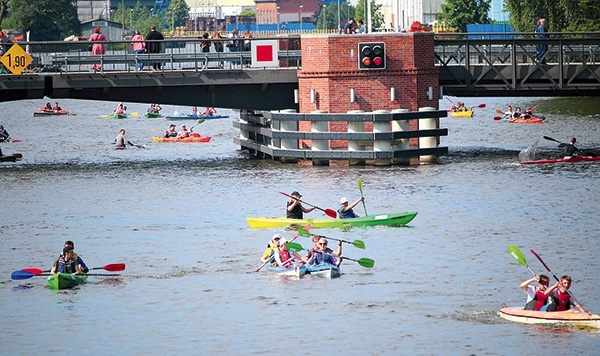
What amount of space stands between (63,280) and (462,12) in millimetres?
109371

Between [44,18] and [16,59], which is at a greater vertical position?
[44,18]

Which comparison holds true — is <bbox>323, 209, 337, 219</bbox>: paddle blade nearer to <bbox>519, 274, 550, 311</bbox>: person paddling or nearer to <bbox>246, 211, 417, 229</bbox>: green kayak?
<bbox>246, 211, 417, 229</bbox>: green kayak

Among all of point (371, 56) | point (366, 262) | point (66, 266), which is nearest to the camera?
point (66, 266)

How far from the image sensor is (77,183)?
172ft

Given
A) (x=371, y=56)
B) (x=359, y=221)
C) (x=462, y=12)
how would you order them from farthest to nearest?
(x=462, y=12)
(x=371, y=56)
(x=359, y=221)

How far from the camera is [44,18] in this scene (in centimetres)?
15925

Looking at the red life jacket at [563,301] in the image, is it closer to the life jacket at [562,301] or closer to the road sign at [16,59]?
the life jacket at [562,301]

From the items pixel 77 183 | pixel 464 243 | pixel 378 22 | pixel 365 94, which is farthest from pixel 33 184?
pixel 378 22

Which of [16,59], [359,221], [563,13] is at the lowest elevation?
[359,221]

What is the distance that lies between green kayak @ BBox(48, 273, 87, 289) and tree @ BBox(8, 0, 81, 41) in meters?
127

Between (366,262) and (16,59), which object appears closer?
(366,262)

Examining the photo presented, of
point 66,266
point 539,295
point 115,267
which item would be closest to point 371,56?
point 115,267

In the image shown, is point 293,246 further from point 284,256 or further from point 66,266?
point 66,266

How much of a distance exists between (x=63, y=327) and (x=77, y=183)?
920 inches
